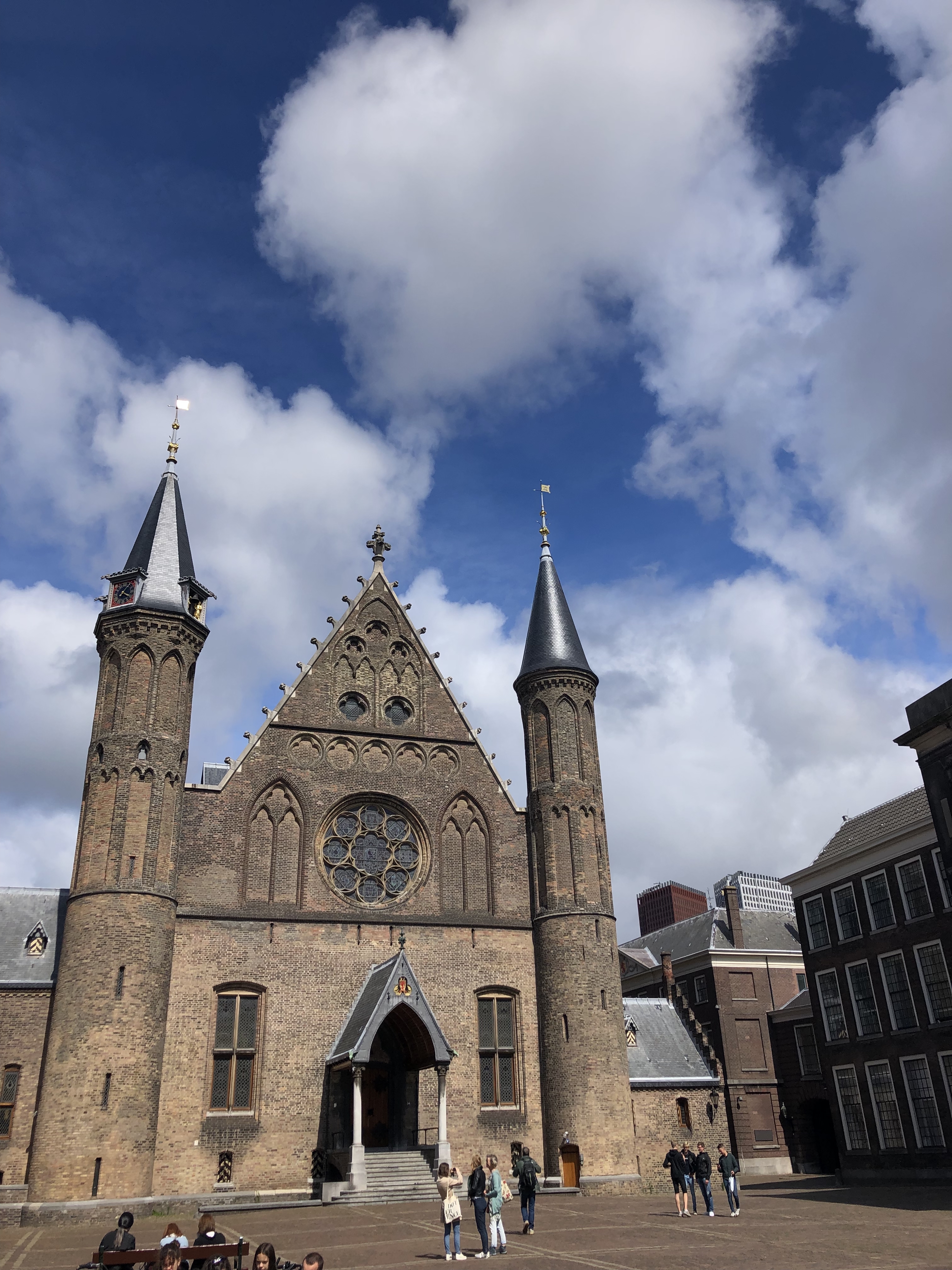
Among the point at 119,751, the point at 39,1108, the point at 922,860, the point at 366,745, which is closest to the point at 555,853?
the point at 366,745

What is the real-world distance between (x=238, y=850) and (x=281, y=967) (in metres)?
3.65

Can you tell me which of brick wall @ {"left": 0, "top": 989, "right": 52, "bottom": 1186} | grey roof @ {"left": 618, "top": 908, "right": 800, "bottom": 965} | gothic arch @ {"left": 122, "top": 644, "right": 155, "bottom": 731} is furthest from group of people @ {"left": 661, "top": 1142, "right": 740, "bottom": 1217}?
grey roof @ {"left": 618, "top": 908, "right": 800, "bottom": 965}

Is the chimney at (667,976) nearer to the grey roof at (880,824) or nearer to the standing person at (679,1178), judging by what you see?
the grey roof at (880,824)

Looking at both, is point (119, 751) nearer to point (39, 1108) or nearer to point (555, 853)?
point (39, 1108)

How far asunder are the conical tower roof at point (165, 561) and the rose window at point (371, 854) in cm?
860

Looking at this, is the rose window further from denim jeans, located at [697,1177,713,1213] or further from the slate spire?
denim jeans, located at [697,1177,713,1213]

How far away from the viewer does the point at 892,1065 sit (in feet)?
104

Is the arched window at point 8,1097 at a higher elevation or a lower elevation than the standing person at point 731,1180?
higher

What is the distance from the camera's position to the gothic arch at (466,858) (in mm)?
32062

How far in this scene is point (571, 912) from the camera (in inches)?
1250

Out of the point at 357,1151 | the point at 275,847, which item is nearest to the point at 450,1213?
the point at 357,1151

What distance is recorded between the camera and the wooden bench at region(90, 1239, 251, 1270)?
38.0 feet

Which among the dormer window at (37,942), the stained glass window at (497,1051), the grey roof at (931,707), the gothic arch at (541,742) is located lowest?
the stained glass window at (497,1051)

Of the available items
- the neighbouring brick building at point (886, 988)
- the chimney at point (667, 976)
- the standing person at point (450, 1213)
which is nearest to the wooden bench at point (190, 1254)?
the standing person at point (450, 1213)
